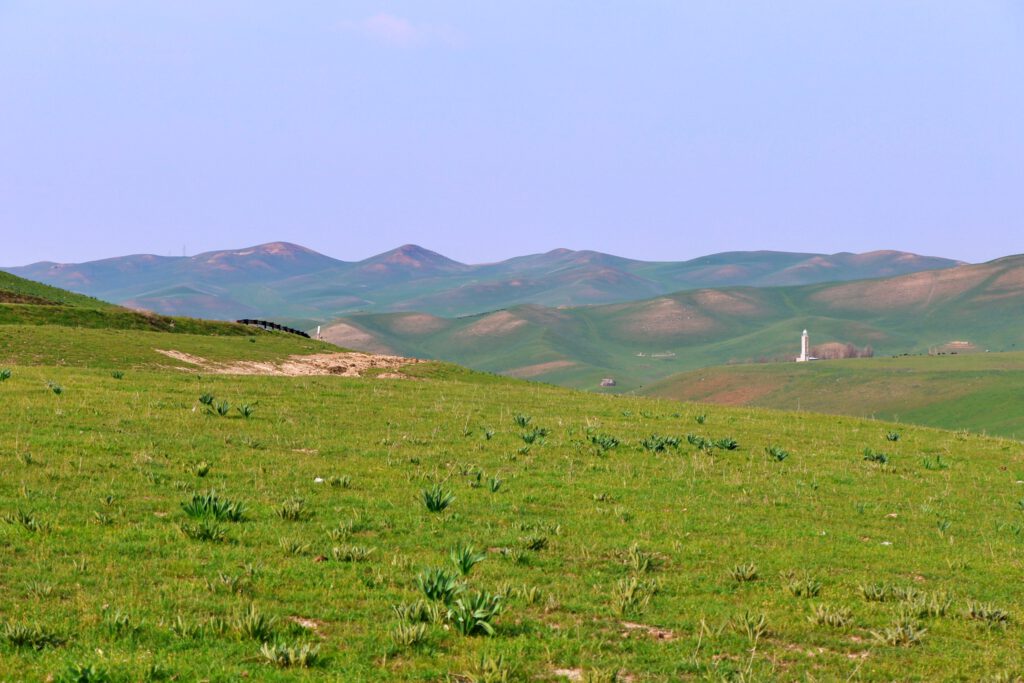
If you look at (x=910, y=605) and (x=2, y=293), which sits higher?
(x=2, y=293)

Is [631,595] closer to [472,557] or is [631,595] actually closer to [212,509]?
[472,557]

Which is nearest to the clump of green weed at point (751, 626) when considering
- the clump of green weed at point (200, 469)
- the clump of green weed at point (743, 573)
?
the clump of green weed at point (743, 573)

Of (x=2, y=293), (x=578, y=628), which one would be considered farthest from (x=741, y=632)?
(x=2, y=293)

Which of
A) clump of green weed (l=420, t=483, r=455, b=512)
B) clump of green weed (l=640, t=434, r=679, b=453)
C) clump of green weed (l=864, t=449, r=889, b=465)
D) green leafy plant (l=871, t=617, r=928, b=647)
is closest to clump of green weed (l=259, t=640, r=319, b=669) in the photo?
green leafy plant (l=871, t=617, r=928, b=647)

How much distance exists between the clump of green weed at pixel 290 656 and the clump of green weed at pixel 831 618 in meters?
6.21

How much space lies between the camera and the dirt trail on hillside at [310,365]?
5347 cm

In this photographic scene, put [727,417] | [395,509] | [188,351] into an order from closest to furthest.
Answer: [395,509], [727,417], [188,351]

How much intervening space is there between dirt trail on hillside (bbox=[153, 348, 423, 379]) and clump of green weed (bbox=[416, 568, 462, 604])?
134 ft

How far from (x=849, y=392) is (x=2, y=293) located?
5447 inches

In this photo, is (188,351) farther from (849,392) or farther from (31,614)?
(849,392)

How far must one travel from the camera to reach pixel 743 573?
44.2 feet

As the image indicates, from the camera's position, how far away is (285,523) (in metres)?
15.3

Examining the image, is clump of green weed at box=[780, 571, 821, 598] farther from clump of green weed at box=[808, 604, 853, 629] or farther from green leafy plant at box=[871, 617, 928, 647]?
green leafy plant at box=[871, 617, 928, 647]

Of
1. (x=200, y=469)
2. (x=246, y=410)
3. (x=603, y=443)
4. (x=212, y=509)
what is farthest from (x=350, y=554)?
(x=246, y=410)
